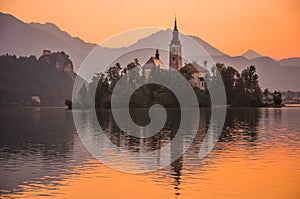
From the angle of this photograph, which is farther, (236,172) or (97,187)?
(236,172)

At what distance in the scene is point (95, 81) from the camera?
19512cm

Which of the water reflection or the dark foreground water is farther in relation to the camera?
the water reflection

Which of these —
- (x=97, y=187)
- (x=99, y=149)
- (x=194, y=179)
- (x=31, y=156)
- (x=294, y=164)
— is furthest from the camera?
(x=99, y=149)

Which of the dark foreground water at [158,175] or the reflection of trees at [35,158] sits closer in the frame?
the dark foreground water at [158,175]

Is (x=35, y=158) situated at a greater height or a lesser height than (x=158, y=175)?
greater

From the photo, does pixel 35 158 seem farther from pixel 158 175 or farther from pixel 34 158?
pixel 158 175

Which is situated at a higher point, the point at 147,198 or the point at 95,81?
the point at 95,81

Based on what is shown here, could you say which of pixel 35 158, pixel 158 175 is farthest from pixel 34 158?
pixel 158 175

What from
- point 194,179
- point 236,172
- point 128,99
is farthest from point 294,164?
point 128,99

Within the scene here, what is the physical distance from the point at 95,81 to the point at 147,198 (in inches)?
6656

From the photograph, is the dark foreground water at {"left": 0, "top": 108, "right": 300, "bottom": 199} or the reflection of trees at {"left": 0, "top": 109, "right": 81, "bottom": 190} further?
the reflection of trees at {"left": 0, "top": 109, "right": 81, "bottom": 190}

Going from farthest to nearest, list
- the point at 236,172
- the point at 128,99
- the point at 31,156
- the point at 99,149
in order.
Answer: the point at 128,99
the point at 99,149
the point at 31,156
the point at 236,172

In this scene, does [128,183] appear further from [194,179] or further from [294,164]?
[294,164]

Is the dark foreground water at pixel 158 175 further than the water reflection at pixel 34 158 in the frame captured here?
No
